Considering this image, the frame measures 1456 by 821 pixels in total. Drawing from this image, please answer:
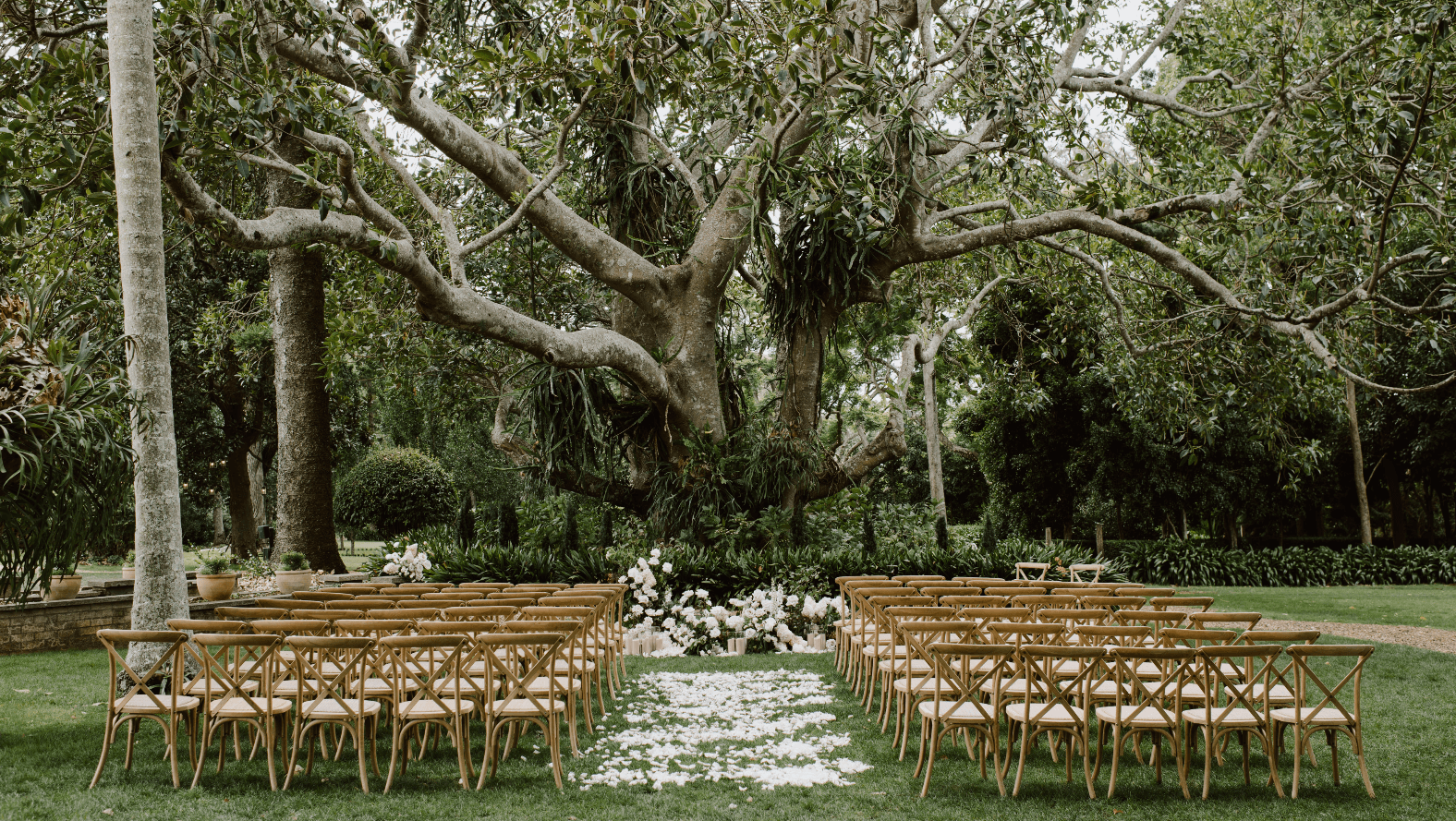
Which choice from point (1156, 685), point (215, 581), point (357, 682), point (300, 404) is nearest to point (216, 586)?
point (215, 581)

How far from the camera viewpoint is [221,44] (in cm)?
674

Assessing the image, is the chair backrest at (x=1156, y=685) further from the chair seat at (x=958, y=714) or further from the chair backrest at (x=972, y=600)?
the chair backrest at (x=972, y=600)

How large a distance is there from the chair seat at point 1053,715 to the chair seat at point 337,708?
332cm

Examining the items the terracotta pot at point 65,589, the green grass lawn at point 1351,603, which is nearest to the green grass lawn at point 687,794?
the terracotta pot at point 65,589

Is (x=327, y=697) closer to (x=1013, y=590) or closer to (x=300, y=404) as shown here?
Answer: (x=1013, y=590)

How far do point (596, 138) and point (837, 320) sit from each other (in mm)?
4256

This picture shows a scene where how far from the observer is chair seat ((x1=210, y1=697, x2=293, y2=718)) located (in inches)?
187

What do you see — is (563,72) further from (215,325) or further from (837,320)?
(215,325)

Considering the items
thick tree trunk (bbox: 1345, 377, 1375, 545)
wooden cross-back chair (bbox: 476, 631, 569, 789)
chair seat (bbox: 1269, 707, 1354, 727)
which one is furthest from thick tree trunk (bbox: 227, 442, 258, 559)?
thick tree trunk (bbox: 1345, 377, 1375, 545)

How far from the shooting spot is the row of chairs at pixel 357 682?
15.5 feet

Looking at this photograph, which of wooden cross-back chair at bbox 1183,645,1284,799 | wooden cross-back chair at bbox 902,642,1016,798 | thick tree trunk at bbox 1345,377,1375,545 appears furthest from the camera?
thick tree trunk at bbox 1345,377,1375,545

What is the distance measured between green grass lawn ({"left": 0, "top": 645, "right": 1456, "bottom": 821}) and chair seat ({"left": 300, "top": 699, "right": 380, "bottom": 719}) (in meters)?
0.39

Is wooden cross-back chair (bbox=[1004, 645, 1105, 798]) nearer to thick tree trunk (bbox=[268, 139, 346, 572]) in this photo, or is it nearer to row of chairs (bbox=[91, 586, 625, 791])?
row of chairs (bbox=[91, 586, 625, 791])

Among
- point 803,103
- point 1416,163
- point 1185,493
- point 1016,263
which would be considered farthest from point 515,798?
point 1185,493
